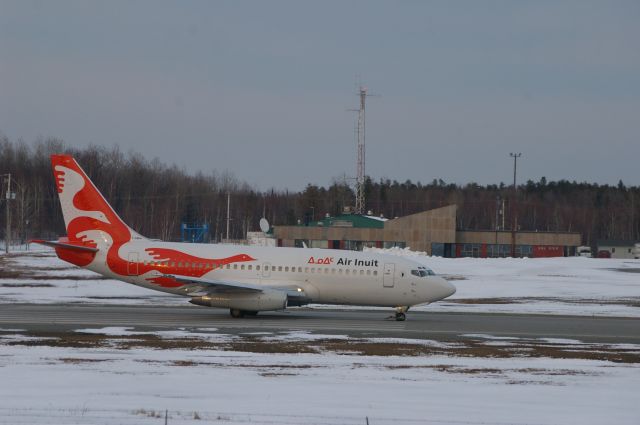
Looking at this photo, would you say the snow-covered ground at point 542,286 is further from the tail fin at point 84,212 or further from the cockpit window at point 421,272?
the tail fin at point 84,212

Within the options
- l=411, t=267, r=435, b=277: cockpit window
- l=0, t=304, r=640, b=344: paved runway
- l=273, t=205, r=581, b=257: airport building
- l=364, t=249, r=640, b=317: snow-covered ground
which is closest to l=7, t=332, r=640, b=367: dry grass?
l=0, t=304, r=640, b=344: paved runway

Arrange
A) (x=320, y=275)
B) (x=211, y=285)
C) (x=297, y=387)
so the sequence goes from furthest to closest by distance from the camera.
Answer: (x=320, y=275) → (x=211, y=285) → (x=297, y=387)

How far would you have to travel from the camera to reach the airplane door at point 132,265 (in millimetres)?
36781

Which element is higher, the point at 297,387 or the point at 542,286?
the point at 542,286

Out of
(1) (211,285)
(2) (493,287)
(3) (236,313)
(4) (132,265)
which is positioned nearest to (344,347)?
(1) (211,285)

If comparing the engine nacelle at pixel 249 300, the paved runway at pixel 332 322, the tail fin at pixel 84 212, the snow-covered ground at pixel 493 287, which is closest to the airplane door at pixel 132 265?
the tail fin at pixel 84 212

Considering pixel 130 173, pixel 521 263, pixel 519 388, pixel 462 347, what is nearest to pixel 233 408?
pixel 519 388

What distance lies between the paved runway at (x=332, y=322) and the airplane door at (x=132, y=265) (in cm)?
165

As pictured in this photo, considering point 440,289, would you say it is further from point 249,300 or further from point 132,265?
point 132,265

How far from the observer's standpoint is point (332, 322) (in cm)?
3506

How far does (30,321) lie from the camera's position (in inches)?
1276

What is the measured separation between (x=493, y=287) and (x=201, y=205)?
107849mm

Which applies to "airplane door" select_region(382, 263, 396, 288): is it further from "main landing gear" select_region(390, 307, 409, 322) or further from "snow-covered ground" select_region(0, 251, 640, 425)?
"snow-covered ground" select_region(0, 251, 640, 425)

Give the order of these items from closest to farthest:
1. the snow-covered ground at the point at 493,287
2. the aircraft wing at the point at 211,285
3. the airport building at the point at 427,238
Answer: the aircraft wing at the point at 211,285, the snow-covered ground at the point at 493,287, the airport building at the point at 427,238
